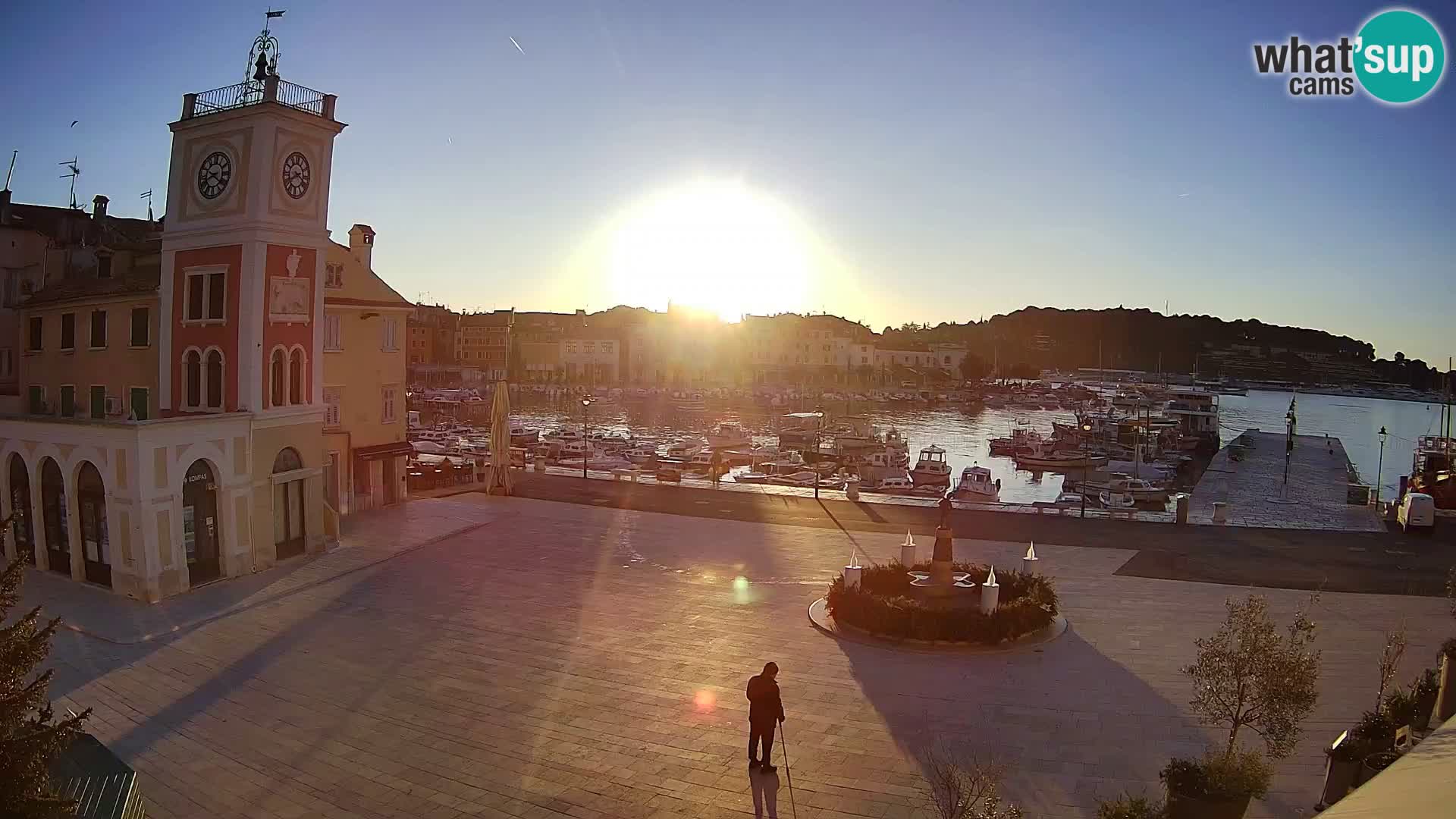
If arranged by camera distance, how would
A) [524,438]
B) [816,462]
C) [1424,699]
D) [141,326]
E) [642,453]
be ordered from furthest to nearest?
1. [524,438]
2. [642,453]
3. [816,462]
4. [141,326]
5. [1424,699]

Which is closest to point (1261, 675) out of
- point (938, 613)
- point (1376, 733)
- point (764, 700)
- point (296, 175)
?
point (1376, 733)

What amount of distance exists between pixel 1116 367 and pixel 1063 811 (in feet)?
596

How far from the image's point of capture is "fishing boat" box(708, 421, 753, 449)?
59688mm

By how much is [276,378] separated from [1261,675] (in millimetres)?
15661

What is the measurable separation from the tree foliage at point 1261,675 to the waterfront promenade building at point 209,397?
46.5 feet

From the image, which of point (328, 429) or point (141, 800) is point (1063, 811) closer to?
point (141, 800)

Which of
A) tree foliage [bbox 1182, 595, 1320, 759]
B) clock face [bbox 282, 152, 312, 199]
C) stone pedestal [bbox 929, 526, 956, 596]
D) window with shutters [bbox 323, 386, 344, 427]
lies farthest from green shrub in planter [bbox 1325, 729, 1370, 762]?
window with shutters [bbox 323, 386, 344, 427]

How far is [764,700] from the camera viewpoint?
802 centimetres

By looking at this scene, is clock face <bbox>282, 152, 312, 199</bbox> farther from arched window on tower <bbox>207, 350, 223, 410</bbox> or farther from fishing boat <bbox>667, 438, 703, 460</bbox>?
fishing boat <bbox>667, 438, 703, 460</bbox>

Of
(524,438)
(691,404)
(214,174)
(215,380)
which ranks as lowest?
(524,438)

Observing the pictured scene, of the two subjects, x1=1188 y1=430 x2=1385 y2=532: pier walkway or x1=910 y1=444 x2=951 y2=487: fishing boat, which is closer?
x1=1188 y1=430 x2=1385 y2=532: pier walkway

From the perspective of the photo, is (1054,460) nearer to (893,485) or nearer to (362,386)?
(893,485)

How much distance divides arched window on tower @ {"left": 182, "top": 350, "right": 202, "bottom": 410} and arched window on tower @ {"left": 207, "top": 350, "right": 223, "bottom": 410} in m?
0.35

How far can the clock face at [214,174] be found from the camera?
645 inches
